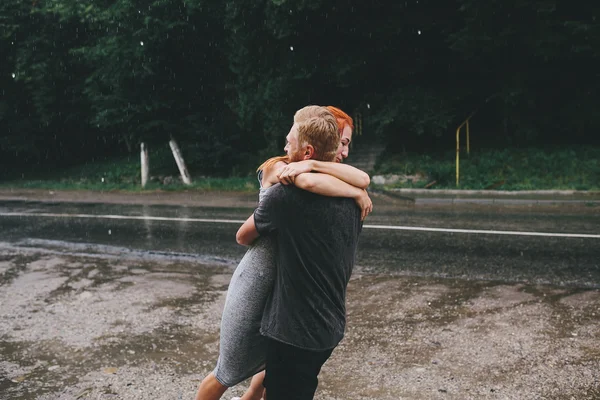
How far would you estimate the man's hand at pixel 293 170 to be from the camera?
2273 mm

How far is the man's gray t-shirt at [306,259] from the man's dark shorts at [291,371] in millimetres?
49

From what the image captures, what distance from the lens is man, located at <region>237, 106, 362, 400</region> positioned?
7.61 feet

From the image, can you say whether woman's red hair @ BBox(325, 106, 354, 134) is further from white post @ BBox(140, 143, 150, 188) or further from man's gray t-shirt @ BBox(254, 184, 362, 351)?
white post @ BBox(140, 143, 150, 188)

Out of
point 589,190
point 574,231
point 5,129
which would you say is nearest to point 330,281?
point 574,231

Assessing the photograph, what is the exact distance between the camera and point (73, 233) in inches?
416

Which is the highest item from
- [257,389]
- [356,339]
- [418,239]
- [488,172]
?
[488,172]

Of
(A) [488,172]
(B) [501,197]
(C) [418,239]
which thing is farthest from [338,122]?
(A) [488,172]

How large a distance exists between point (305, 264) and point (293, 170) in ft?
1.28

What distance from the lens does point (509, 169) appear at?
1602 cm

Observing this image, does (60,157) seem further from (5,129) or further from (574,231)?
(574,231)

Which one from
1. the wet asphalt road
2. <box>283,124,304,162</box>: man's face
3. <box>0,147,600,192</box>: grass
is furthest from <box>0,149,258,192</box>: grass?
<box>283,124,304,162</box>: man's face

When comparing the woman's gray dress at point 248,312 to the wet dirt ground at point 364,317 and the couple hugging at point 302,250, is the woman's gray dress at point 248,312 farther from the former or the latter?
the wet dirt ground at point 364,317

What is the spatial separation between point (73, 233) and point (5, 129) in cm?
1530

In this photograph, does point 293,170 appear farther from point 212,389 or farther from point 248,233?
point 212,389
